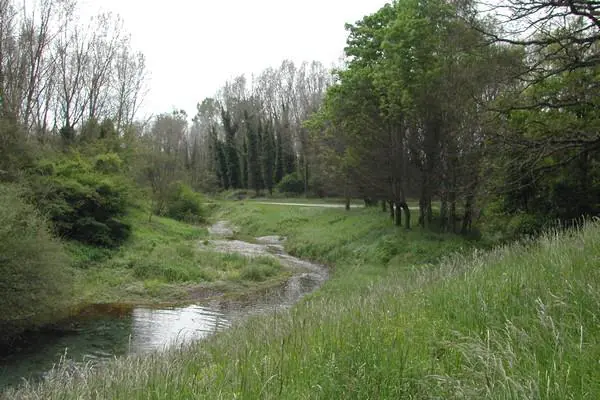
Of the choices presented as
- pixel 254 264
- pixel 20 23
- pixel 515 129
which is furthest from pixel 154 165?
pixel 515 129

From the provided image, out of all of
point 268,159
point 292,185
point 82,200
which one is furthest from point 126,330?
point 268,159

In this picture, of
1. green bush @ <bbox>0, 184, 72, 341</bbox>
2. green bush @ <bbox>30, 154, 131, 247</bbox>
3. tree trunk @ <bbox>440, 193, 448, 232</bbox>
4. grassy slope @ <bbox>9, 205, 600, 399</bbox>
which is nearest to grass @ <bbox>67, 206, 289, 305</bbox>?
green bush @ <bbox>30, 154, 131, 247</bbox>

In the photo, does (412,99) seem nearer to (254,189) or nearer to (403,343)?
(403,343)

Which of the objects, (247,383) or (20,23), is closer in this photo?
(247,383)

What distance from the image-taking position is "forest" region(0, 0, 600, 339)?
12.8m

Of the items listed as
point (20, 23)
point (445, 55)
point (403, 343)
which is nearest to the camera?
point (403, 343)

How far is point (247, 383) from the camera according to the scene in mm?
3664

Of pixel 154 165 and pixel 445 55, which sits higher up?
pixel 445 55

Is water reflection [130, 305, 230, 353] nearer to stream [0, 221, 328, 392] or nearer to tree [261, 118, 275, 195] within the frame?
stream [0, 221, 328, 392]

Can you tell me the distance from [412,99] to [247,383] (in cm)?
1879

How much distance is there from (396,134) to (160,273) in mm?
13181

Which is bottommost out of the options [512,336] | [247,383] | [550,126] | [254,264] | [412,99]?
[254,264]

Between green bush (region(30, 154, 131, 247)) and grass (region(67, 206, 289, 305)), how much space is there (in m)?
0.84

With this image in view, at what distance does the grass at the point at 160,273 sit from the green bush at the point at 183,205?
18796 mm
